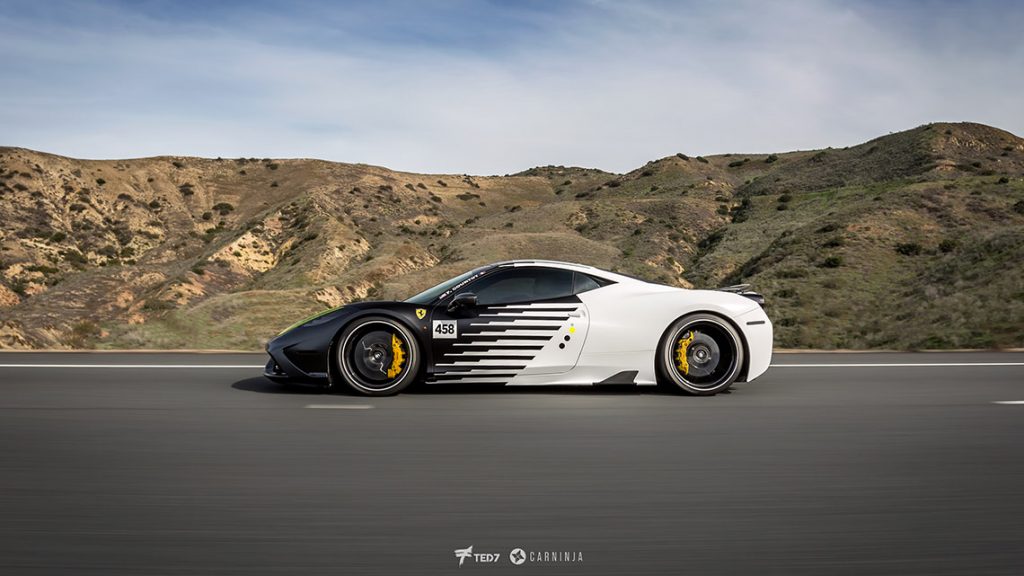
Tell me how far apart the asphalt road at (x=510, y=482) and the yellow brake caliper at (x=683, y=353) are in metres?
0.30

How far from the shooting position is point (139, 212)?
86.8 meters

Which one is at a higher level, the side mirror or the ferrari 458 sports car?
the side mirror

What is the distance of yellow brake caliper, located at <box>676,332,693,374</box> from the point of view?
29.1 feet

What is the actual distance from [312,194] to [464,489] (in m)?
79.2

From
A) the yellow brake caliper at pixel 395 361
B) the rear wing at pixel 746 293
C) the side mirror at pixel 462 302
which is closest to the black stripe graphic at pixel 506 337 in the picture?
the side mirror at pixel 462 302

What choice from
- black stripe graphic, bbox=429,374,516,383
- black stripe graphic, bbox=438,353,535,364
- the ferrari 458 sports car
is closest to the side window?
the ferrari 458 sports car

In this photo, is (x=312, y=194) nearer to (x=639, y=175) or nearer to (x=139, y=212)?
(x=139, y=212)

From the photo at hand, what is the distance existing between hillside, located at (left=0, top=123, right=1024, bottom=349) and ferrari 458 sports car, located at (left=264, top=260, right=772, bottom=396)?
635 inches

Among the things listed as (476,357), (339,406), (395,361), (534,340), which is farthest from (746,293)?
(339,406)

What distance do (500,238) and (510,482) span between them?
57.4m

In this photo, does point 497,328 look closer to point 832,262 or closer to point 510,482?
point 510,482

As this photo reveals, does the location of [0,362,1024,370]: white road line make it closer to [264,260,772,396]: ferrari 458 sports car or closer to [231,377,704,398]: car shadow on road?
[231,377,704,398]: car shadow on road

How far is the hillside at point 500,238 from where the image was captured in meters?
38.9

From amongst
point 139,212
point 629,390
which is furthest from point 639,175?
point 629,390
